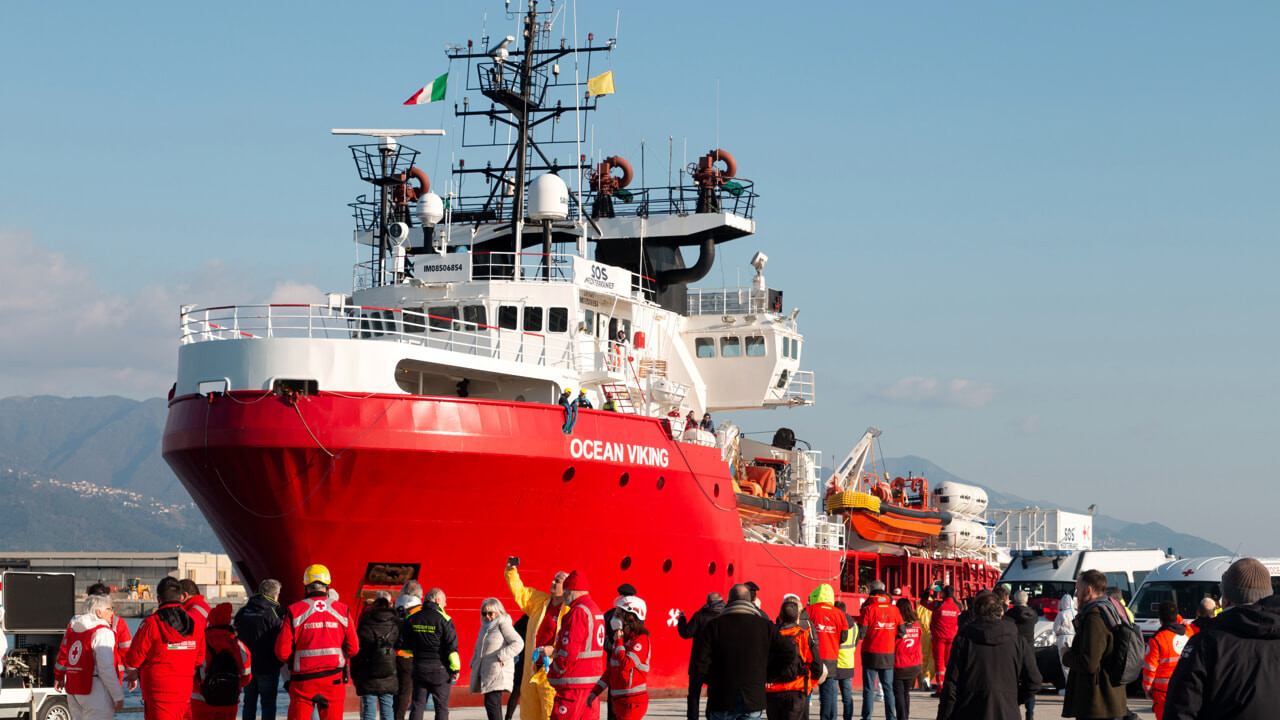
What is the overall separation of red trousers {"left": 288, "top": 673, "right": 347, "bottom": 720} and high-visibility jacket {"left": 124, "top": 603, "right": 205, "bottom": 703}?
0.93 metres

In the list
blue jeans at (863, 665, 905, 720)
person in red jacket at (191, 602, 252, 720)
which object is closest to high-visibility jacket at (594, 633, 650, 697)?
person in red jacket at (191, 602, 252, 720)

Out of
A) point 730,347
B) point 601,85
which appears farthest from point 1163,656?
point 601,85

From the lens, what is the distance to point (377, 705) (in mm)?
12906

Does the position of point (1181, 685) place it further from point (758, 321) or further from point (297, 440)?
point (758, 321)

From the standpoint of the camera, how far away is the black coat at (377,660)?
40.7 feet

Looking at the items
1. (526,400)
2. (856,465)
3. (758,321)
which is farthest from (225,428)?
(856,465)

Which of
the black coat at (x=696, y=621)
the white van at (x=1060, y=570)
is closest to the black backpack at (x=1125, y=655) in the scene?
the black coat at (x=696, y=621)

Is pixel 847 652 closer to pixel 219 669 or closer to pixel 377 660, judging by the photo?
pixel 377 660

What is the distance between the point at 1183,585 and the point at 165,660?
49.0 feet

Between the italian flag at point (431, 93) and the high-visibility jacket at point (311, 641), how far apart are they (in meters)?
17.1

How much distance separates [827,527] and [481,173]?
10.4m

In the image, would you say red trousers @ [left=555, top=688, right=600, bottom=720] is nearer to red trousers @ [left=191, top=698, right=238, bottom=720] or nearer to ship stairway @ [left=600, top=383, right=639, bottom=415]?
red trousers @ [left=191, top=698, right=238, bottom=720]

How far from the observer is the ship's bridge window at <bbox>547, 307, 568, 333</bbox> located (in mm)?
22578

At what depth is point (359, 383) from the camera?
18.3 metres
